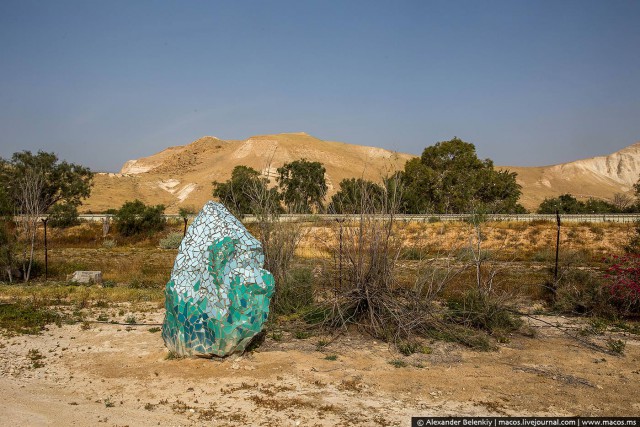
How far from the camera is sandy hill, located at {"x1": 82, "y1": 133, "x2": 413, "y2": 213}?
81.3m

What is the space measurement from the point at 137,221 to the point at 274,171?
2072 inches

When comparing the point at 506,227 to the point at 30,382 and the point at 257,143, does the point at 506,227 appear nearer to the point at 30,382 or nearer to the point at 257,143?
the point at 30,382

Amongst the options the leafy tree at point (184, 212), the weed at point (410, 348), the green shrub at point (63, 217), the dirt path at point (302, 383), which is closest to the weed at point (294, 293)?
the dirt path at point (302, 383)

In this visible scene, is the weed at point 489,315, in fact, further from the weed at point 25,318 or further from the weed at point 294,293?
the weed at point 25,318

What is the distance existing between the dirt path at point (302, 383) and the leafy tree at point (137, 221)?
23601mm

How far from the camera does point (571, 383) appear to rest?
7734mm

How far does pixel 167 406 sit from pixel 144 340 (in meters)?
3.38

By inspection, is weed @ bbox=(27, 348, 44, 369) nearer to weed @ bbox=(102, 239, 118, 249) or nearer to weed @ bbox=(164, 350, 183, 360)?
weed @ bbox=(164, 350, 183, 360)

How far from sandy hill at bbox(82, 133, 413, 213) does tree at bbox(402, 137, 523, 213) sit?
14.0 meters

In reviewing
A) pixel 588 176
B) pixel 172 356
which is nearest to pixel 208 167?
pixel 588 176

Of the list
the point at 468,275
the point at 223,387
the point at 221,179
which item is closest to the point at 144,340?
the point at 223,387

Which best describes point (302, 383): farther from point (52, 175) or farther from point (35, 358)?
point (52, 175)

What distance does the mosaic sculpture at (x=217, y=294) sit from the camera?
872cm

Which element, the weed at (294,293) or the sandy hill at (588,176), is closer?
the weed at (294,293)
